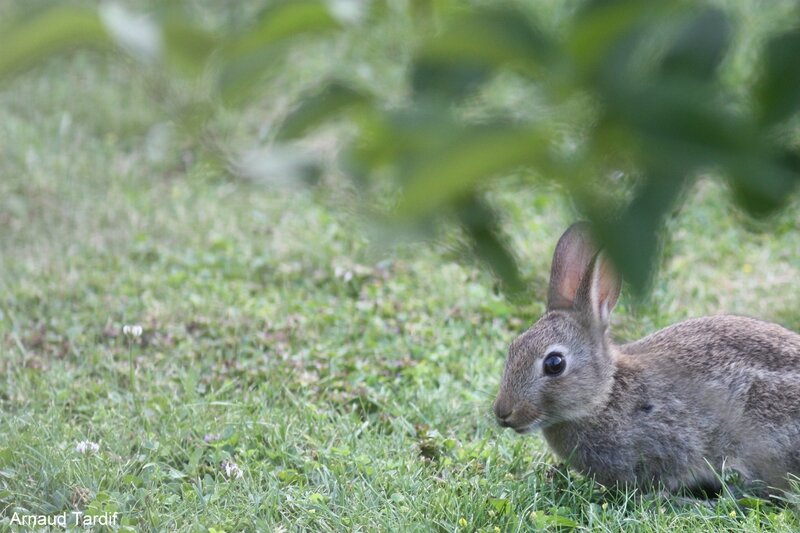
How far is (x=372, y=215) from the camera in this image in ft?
4.43

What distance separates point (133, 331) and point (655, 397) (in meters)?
2.81

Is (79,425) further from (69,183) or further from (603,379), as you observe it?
(69,183)

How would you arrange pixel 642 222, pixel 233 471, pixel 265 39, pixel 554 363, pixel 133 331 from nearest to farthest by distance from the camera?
pixel 265 39 < pixel 642 222 < pixel 233 471 < pixel 554 363 < pixel 133 331

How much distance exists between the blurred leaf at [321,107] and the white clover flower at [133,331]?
4785mm

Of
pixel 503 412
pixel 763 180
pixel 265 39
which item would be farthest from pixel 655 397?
pixel 265 39

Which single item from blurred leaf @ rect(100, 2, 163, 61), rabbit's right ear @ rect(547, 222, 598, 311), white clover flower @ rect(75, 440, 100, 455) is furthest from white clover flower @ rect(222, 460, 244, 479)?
blurred leaf @ rect(100, 2, 163, 61)

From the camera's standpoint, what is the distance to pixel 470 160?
121cm

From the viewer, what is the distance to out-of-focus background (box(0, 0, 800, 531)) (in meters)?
1.19

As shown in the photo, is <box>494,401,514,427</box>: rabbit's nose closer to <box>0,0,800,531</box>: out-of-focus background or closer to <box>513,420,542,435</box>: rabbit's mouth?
<box>513,420,542,435</box>: rabbit's mouth

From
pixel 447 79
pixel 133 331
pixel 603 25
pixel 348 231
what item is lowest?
pixel 133 331

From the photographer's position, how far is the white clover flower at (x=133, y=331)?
593 cm

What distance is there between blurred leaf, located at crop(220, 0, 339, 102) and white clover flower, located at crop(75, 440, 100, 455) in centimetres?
388

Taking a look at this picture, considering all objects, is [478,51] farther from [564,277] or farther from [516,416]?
[564,277]

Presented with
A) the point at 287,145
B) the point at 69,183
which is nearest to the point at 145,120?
the point at 287,145
